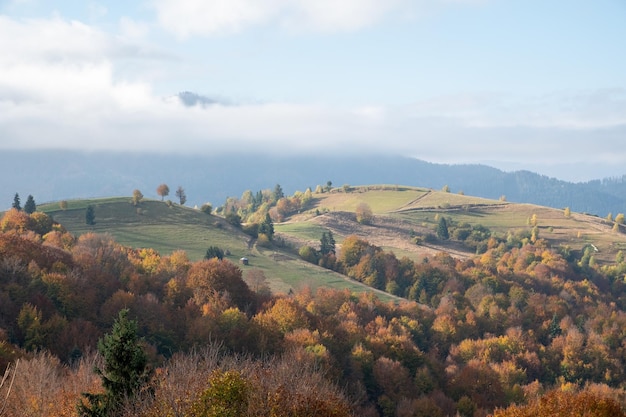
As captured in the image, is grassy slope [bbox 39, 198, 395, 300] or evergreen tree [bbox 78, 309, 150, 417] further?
grassy slope [bbox 39, 198, 395, 300]

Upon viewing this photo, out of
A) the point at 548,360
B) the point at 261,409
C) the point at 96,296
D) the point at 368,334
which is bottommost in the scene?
the point at 548,360

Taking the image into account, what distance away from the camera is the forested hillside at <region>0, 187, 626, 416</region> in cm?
4658

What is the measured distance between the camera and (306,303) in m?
142

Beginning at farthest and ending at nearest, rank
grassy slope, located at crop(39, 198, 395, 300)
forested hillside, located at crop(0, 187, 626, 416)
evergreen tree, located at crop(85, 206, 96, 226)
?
evergreen tree, located at crop(85, 206, 96, 226) → grassy slope, located at crop(39, 198, 395, 300) → forested hillside, located at crop(0, 187, 626, 416)

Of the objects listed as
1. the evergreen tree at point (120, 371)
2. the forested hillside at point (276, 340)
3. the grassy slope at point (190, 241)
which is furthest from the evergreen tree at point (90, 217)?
the evergreen tree at point (120, 371)

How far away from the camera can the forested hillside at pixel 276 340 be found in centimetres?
4658

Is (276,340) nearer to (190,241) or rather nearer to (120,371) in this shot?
(120,371)

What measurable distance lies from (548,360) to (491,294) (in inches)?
1532

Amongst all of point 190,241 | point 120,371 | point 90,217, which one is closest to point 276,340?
point 120,371

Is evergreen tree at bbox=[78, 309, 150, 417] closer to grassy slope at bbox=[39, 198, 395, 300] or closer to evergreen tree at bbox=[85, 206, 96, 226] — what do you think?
grassy slope at bbox=[39, 198, 395, 300]

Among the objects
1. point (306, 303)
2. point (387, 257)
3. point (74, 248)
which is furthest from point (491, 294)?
point (74, 248)

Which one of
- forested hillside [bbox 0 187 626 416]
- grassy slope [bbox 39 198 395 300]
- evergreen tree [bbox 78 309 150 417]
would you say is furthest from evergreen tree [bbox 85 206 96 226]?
evergreen tree [bbox 78 309 150 417]

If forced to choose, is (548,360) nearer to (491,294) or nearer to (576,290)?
(491,294)

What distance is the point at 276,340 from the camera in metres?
102
